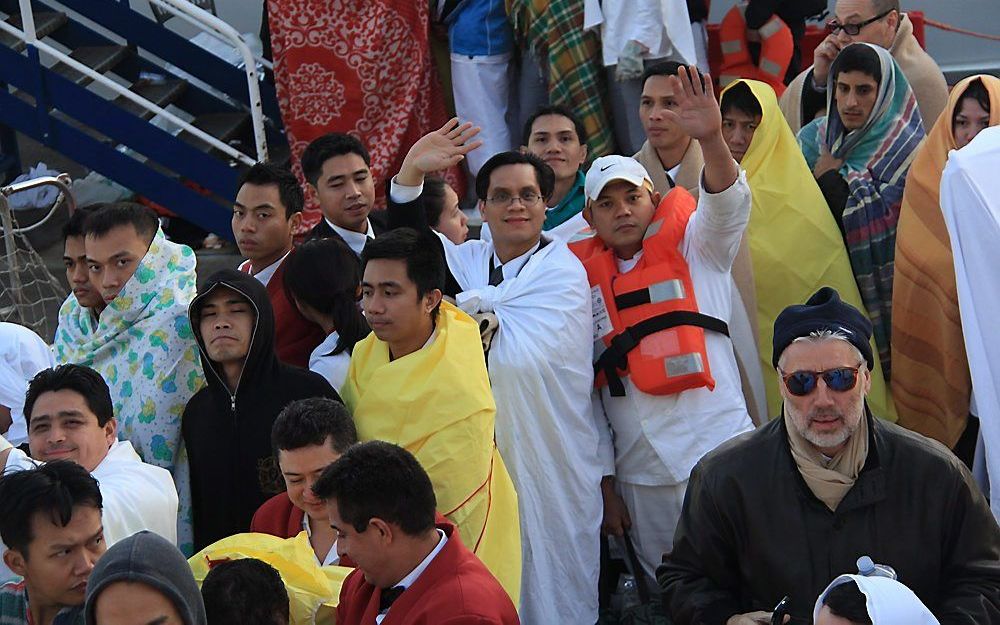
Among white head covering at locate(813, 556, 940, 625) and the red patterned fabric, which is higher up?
the red patterned fabric

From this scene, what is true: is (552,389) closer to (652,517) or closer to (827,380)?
(652,517)

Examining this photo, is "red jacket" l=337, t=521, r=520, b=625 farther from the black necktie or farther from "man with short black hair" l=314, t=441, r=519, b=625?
the black necktie

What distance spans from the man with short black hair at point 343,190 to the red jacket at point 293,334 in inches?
15.8

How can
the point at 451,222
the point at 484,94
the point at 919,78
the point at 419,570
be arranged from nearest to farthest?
the point at 419,570 < the point at 451,222 < the point at 919,78 < the point at 484,94

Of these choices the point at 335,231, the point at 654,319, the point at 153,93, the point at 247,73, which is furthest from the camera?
the point at 153,93

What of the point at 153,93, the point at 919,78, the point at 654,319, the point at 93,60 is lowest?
the point at 654,319

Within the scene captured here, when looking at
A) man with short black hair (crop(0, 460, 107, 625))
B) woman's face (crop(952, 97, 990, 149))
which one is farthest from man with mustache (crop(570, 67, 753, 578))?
man with short black hair (crop(0, 460, 107, 625))

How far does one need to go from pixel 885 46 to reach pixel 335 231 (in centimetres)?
227

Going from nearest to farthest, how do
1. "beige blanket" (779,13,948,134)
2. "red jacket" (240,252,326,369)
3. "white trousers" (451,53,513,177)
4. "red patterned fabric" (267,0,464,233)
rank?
"red jacket" (240,252,326,369), "beige blanket" (779,13,948,134), "white trousers" (451,53,513,177), "red patterned fabric" (267,0,464,233)

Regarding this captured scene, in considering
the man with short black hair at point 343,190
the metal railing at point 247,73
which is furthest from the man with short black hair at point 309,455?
the metal railing at point 247,73

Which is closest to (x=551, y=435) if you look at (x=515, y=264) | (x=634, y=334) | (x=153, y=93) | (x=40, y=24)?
(x=634, y=334)

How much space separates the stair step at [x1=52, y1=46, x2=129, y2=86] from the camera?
315 inches

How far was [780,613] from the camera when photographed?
127 inches

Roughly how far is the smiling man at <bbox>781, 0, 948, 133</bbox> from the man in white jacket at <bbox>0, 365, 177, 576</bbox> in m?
3.03
